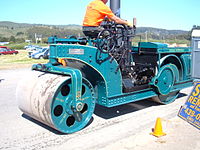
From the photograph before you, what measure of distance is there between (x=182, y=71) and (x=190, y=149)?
3359 mm

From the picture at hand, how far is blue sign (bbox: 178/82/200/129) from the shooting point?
4055 millimetres

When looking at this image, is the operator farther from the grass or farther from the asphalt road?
the grass

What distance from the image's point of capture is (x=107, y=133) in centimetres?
457

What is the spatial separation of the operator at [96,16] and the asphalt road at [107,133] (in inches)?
77.7

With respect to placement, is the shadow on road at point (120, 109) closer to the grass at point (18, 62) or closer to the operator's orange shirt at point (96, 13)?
the operator's orange shirt at point (96, 13)

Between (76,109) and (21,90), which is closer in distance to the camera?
(76,109)

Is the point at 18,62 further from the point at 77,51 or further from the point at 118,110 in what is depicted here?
the point at 77,51

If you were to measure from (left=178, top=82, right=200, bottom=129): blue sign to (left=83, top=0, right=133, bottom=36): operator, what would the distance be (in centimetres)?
212

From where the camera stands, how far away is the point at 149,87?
5.96 meters

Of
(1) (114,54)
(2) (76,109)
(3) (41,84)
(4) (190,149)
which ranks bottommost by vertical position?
(4) (190,149)

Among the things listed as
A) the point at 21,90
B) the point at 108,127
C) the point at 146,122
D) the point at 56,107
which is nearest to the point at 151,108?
the point at 146,122

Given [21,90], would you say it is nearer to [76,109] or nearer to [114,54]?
[76,109]

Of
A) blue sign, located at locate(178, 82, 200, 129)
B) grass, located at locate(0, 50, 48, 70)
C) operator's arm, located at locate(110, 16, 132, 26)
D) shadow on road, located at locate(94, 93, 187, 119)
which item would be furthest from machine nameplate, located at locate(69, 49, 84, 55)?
grass, located at locate(0, 50, 48, 70)

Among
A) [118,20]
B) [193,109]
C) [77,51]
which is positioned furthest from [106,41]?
[193,109]
